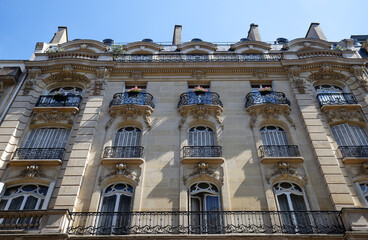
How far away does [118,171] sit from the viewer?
38.1 ft

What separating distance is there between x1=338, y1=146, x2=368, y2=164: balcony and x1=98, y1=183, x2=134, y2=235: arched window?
838 cm

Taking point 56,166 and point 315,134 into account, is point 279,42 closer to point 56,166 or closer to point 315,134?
point 315,134

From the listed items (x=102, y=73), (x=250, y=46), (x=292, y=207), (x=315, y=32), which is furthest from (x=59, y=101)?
(x=315, y=32)

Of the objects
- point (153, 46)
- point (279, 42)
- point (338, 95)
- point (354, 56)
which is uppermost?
point (279, 42)

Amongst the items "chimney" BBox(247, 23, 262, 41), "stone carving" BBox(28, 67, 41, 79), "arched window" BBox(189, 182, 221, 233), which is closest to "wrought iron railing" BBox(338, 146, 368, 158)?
"arched window" BBox(189, 182, 221, 233)

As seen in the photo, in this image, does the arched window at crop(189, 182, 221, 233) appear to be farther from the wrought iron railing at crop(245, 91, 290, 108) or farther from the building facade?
the wrought iron railing at crop(245, 91, 290, 108)

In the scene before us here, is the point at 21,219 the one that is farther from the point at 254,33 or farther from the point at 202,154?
the point at 254,33

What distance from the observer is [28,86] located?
50.4ft

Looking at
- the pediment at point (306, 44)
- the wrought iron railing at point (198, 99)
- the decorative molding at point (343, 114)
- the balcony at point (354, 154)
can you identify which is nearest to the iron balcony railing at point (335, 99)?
the decorative molding at point (343, 114)

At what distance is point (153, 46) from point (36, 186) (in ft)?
35.5

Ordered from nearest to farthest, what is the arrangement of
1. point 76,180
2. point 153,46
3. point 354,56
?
1. point 76,180
2. point 354,56
3. point 153,46

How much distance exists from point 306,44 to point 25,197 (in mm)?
16968

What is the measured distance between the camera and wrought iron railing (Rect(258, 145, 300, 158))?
12218 millimetres

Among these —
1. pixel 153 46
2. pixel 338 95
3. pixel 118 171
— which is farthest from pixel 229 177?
pixel 153 46
